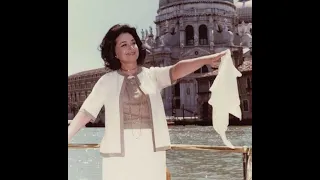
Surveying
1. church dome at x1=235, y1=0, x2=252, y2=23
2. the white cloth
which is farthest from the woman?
church dome at x1=235, y1=0, x2=252, y2=23

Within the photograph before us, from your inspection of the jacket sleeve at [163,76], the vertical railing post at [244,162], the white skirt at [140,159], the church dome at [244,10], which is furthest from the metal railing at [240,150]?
the church dome at [244,10]

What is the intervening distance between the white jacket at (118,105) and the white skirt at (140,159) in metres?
0.03

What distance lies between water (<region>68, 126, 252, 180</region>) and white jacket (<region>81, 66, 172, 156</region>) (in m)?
0.07

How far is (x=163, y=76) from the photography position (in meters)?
2.79

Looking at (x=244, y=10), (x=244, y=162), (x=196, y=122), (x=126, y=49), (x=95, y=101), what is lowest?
(x=244, y=162)

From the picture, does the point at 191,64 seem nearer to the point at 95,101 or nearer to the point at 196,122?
the point at 196,122

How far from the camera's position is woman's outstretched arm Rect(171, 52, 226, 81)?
8.93ft

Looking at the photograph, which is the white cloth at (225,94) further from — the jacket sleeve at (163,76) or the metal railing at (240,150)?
the jacket sleeve at (163,76)

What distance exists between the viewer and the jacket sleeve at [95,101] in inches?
110

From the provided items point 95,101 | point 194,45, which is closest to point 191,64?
point 194,45

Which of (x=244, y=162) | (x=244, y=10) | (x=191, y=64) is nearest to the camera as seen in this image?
(x=191, y=64)

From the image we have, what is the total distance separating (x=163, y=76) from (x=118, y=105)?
10.7 inches
